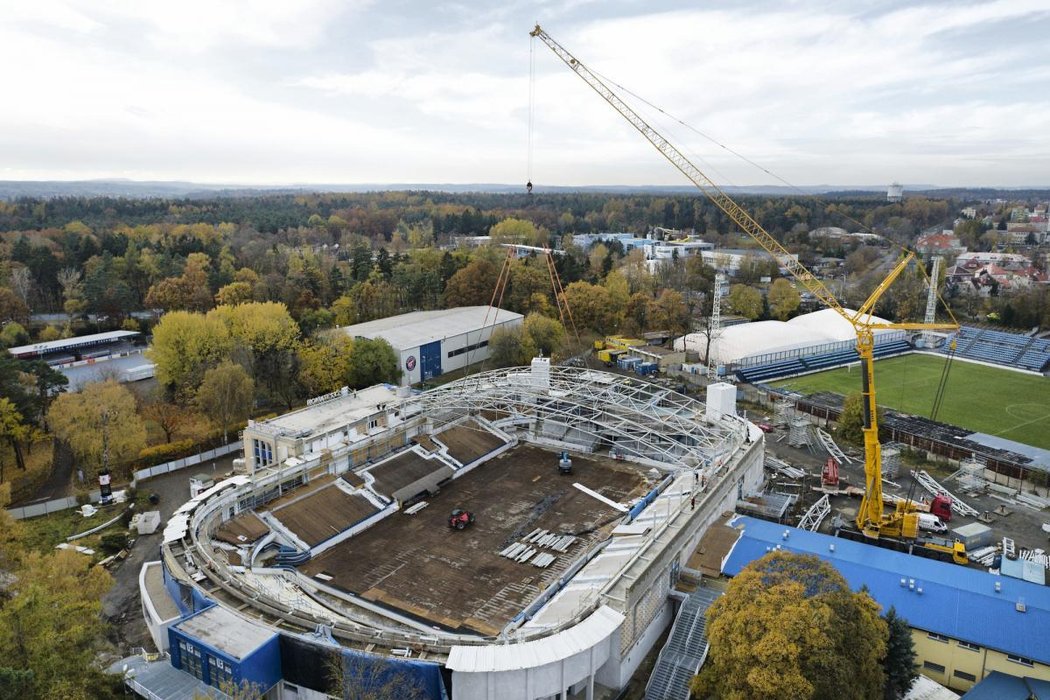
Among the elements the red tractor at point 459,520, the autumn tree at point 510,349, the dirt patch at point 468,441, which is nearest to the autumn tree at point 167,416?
the dirt patch at point 468,441

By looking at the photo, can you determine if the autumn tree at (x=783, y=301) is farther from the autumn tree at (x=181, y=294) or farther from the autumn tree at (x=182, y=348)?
the autumn tree at (x=181, y=294)

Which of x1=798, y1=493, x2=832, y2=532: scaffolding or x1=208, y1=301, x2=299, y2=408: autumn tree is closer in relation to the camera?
x1=798, y1=493, x2=832, y2=532: scaffolding

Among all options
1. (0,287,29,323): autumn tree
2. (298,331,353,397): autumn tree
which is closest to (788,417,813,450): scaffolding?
(298,331,353,397): autumn tree

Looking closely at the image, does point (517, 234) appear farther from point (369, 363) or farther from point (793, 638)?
point (793, 638)

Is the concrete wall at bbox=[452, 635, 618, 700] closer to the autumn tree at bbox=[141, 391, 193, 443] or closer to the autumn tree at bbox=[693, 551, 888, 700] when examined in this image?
the autumn tree at bbox=[693, 551, 888, 700]

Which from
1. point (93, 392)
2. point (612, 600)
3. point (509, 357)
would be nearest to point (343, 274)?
point (509, 357)

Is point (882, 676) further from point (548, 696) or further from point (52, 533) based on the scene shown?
point (52, 533)
